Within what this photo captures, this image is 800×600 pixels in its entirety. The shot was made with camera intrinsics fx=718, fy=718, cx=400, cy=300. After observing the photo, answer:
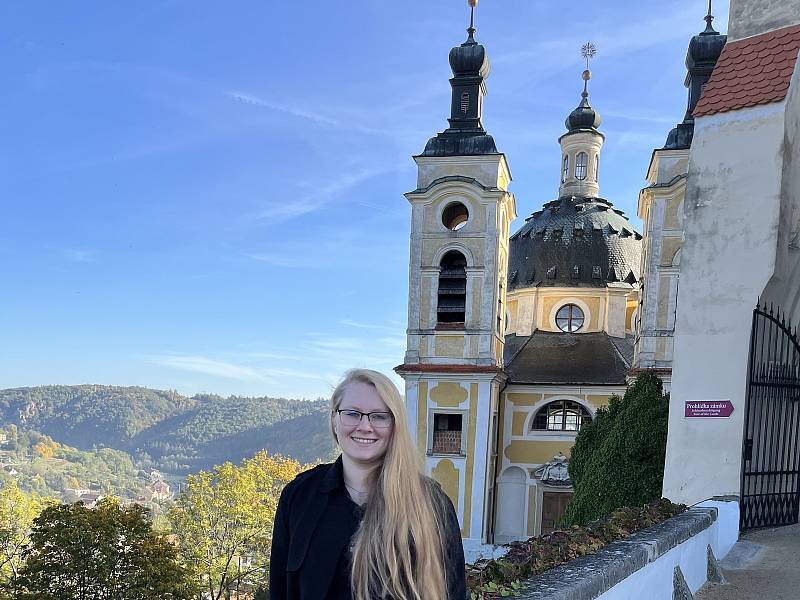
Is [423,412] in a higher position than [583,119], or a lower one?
lower

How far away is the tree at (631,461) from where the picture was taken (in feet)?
40.1

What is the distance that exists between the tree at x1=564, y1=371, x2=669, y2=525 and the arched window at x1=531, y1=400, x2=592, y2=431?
10.5 meters

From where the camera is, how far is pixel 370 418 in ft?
7.43

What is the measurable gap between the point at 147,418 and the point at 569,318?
158m

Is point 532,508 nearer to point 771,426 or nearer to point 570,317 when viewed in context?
point 570,317

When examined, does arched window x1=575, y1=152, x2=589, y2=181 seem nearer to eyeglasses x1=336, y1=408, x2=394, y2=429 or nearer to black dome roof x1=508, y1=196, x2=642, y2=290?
black dome roof x1=508, y1=196, x2=642, y2=290

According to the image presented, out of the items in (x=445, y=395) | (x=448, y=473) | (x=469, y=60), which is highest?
(x=469, y=60)

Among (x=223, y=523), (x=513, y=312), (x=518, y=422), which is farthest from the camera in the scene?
(x=513, y=312)

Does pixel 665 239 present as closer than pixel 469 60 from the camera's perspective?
Yes

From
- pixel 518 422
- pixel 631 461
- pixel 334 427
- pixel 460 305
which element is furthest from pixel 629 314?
pixel 334 427

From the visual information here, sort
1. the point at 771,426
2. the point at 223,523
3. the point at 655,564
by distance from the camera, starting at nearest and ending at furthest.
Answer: the point at 655,564
the point at 771,426
the point at 223,523

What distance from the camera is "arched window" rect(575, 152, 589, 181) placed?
33781mm

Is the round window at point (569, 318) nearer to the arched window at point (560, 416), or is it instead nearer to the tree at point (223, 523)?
the arched window at point (560, 416)

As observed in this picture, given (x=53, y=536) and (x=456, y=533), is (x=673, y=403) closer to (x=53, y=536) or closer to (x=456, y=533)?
(x=456, y=533)
